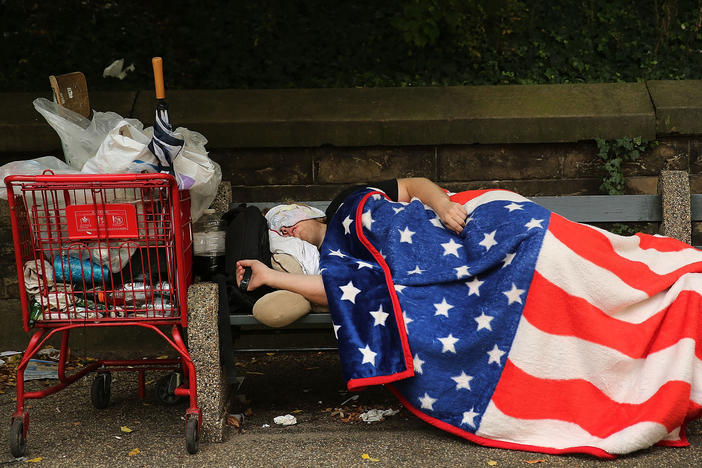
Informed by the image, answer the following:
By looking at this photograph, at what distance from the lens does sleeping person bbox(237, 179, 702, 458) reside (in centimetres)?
297

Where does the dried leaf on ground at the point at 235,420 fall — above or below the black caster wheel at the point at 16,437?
below

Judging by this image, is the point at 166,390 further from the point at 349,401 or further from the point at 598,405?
the point at 598,405

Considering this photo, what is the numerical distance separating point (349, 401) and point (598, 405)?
1336 millimetres

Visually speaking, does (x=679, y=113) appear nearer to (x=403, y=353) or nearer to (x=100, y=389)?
(x=403, y=353)

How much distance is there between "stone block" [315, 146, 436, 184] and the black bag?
0.94 m

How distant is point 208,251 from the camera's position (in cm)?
352

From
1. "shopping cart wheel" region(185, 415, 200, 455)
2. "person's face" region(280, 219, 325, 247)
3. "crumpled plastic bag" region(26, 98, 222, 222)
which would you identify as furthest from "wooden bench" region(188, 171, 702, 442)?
"crumpled plastic bag" region(26, 98, 222, 222)

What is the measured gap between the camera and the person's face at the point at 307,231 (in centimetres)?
381

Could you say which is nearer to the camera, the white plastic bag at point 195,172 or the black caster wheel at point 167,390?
the white plastic bag at point 195,172

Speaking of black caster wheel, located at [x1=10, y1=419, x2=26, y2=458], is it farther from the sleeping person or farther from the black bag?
the sleeping person

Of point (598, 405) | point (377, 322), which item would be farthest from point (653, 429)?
point (377, 322)

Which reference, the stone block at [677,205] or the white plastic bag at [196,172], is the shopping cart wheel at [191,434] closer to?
the white plastic bag at [196,172]

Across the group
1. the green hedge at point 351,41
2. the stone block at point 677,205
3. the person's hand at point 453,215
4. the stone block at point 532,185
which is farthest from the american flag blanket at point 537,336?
the green hedge at point 351,41

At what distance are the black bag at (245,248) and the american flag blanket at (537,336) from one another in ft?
1.29
